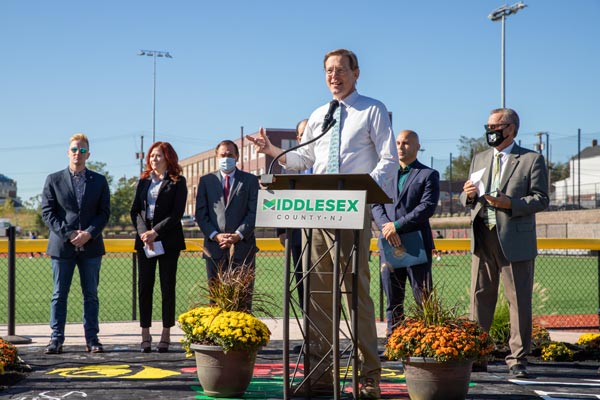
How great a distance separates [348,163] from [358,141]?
7.0 inches

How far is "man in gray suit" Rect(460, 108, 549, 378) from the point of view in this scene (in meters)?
7.05

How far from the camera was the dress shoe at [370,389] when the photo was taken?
5770 mm

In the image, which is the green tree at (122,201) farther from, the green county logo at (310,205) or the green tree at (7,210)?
the green county logo at (310,205)

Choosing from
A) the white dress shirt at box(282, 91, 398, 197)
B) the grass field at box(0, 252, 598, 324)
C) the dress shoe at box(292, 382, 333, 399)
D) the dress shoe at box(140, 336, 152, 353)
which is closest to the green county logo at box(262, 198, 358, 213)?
the white dress shirt at box(282, 91, 398, 197)

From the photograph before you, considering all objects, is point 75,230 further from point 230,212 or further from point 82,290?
point 230,212

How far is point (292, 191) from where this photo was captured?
17.5ft

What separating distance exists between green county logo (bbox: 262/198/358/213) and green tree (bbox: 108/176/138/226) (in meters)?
86.8

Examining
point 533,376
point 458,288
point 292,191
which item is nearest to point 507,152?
point 533,376

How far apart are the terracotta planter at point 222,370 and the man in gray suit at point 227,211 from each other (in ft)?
8.06

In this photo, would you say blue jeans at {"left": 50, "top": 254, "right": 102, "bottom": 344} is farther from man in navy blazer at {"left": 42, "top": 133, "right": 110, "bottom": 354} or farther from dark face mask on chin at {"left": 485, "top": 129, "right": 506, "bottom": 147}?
dark face mask on chin at {"left": 485, "top": 129, "right": 506, "bottom": 147}

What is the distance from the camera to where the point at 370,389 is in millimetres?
5770

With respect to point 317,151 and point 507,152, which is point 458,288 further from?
point 317,151

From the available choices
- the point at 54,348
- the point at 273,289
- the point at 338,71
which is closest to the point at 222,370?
the point at 338,71

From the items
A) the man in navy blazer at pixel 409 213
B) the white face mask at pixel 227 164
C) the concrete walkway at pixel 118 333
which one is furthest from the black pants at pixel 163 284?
the man in navy blazer at pixel 409 213
